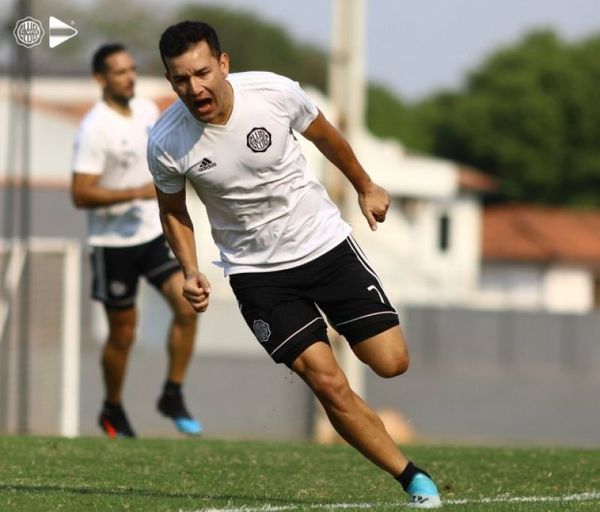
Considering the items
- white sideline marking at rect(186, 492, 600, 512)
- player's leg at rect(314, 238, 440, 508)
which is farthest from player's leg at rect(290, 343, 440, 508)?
player's leg at rect(314, 238, 440, 508)

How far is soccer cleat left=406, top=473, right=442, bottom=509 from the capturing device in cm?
749

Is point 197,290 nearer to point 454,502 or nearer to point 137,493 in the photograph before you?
point 137,493

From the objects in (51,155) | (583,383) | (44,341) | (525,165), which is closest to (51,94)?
(51,155)

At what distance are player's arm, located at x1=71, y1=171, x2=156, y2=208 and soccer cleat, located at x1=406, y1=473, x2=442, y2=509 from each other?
14.9 ft

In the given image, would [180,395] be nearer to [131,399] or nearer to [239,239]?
[239,239]

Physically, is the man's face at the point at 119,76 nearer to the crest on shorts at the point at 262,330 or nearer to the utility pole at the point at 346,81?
the crest on shorts at the point at 262,330

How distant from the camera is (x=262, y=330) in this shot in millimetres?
7781

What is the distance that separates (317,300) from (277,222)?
1.38ft

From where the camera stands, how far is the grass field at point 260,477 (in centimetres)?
775

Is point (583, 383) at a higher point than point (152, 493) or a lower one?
lower

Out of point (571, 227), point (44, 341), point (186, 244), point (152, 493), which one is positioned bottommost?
point (571, 227)

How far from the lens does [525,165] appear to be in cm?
A: 9244

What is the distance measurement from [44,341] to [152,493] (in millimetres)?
9463

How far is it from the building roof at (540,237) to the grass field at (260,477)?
2510 inches
